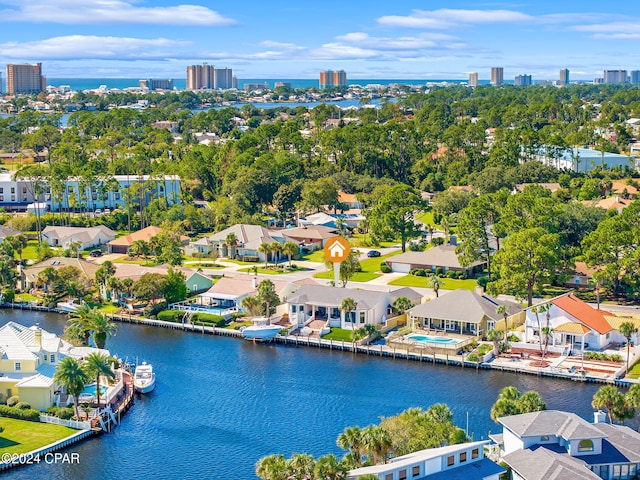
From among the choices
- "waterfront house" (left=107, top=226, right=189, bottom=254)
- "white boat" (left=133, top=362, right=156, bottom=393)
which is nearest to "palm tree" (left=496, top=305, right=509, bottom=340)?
"white boat" (left=133, top=362, right=156, bottom=393)

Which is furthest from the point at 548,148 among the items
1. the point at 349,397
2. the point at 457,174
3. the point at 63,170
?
the point at 349,397

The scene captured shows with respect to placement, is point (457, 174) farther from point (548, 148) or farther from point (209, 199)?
point (209, 199)

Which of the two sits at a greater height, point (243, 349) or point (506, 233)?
point (506, 233)

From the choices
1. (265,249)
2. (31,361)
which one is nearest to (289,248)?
(265,249)

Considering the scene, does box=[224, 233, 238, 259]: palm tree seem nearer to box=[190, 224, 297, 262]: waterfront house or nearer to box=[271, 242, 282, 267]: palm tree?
box=[190, 224, 297, 262]: waterfront house

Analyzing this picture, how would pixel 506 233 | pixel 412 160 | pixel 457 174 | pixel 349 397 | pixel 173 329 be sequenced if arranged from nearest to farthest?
1. pixel 349 397
2. pixel 173 329
3. pixel 506 233
4. pixel 457 174
5. pixel 412 160

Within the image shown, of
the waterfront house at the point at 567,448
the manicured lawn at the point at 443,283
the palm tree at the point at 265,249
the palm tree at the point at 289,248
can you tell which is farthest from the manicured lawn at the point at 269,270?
the waterfront house at the point at 567,448

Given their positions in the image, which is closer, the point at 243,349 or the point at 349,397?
the point at 349,397
